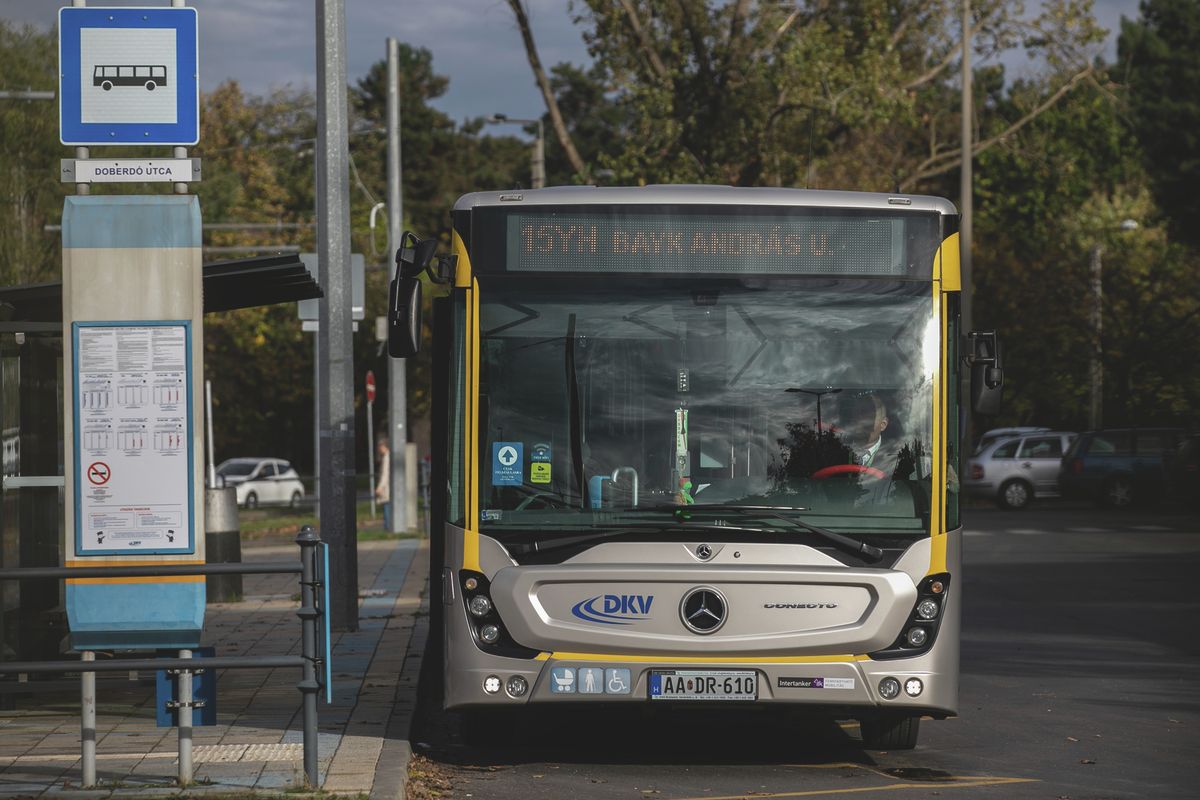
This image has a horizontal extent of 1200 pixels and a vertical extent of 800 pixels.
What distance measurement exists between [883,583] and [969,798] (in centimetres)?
104

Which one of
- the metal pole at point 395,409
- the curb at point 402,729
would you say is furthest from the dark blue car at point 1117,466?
the curb at point 402,729

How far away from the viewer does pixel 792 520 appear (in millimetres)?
8391

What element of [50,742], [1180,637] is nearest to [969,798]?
[50,742]

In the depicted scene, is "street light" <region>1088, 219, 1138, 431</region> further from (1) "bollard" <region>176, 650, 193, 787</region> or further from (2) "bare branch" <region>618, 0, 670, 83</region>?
(1) "bollard" <region>176, 650, 193, 787</region>

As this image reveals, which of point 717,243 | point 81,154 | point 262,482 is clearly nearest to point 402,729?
point 717,243

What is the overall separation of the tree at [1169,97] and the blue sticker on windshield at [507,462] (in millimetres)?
41365

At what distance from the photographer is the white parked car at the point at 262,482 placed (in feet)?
166

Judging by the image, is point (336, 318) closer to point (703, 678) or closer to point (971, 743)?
point (971, 743)

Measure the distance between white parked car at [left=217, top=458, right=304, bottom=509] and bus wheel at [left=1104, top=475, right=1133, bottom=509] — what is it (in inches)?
885

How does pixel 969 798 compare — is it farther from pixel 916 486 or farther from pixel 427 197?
pixel 427 197

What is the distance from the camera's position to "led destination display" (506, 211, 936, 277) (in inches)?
346

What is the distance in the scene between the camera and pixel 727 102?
3444 centimetres

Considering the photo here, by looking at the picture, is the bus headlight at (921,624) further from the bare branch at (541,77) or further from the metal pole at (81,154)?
the bare branch at (541,77)

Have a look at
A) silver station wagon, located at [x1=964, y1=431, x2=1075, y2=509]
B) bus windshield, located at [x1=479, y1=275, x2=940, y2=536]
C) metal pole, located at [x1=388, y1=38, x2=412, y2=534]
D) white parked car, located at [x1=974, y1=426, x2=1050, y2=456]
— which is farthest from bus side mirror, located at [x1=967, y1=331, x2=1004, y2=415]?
white parked car, located at [x1=974, y1=426, x2=1050, y2=456]
